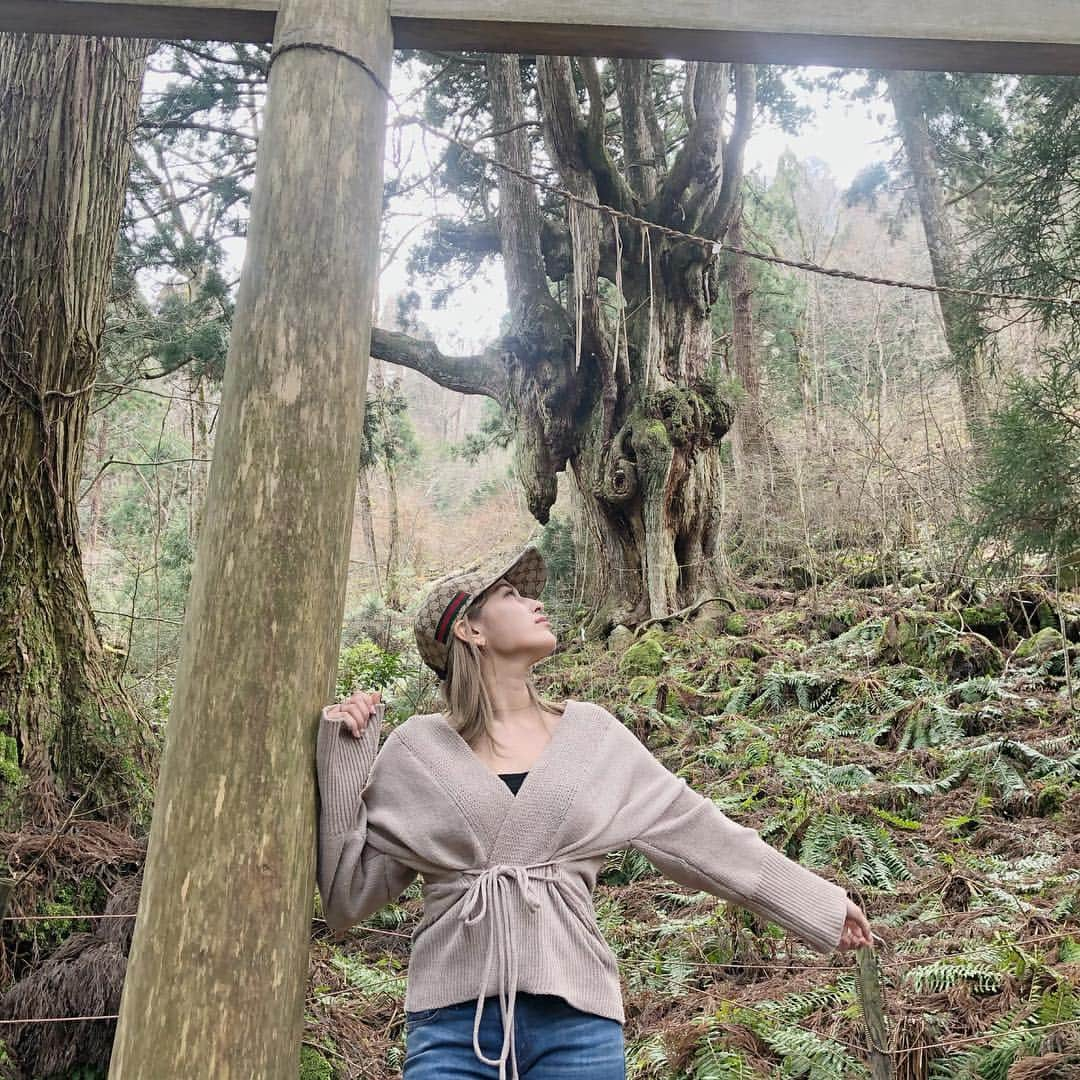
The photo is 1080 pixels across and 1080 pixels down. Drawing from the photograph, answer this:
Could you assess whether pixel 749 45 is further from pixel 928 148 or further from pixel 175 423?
pixel 175 423

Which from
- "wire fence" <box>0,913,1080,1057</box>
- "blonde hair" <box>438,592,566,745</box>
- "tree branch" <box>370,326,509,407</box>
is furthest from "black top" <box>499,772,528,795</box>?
"tree branch" <box>370,326,509,407</box>

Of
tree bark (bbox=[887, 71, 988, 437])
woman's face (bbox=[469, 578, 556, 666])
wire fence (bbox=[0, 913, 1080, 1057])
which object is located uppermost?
tree bark (bbox=[887, 71, 988, 437])

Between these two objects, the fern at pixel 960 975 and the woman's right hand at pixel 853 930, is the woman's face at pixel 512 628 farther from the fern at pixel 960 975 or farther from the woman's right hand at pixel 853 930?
the fern at pixel 960 975

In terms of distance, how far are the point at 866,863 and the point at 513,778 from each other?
3.33 m

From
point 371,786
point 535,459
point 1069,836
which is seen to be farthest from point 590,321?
point 371,786

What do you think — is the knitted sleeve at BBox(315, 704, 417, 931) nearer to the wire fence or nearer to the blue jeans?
the blue jeans

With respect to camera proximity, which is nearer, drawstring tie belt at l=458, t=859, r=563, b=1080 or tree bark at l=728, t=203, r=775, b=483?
drawstring tie belt at l=458, t=859, r=563, b=1080

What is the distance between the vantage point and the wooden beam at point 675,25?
8.45 ft

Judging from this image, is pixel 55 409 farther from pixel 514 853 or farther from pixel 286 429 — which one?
pixel 514 853

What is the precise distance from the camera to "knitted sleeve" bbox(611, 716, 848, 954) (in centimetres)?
233

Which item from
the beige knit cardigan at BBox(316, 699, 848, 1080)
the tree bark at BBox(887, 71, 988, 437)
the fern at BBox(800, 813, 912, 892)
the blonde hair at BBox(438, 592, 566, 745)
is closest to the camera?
the beige knit cardigan at BBox(316, 699, 848, 1080)

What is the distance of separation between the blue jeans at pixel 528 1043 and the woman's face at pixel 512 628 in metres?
0.85

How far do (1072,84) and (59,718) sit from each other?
603 centimetres

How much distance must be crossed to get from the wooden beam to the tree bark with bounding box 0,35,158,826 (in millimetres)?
1822
